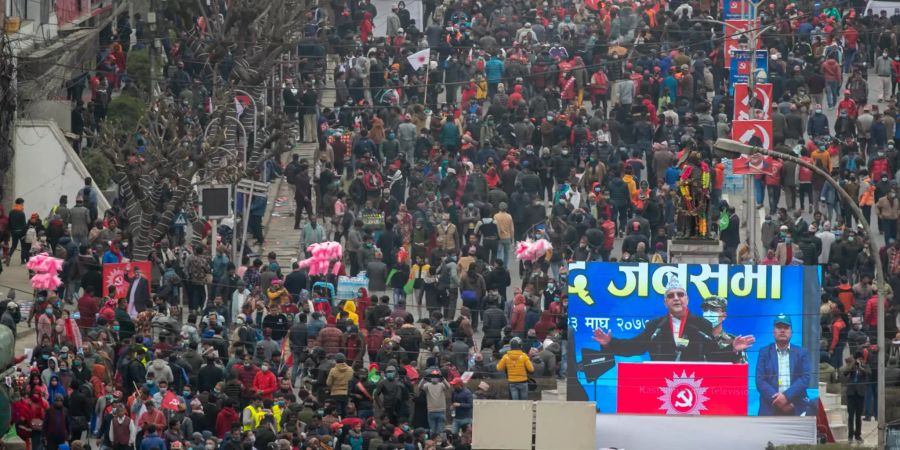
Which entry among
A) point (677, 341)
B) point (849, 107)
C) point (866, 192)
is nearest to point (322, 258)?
point (677, 341)

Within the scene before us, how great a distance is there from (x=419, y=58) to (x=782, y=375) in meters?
20.6

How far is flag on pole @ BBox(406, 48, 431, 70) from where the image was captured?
57.6 m

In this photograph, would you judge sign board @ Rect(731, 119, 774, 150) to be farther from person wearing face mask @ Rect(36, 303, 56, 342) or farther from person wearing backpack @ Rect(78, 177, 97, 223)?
person wearing face mask @ Rect(36, 303, 56, 342)

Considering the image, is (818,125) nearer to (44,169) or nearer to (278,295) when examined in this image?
(278,295)

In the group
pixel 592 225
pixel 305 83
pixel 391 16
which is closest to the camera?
pixel 592 225

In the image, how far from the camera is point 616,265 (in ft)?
129

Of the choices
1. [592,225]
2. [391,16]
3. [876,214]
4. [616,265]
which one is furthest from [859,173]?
[391,16]

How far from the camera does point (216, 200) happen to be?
43.9 metres

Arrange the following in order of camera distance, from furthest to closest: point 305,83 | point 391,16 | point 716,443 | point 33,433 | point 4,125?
point 391,16, point 305,83, point 4,125, point 716,443, point 33,433

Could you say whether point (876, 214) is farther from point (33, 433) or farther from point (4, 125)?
point (33, 433)

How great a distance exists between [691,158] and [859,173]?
844cm

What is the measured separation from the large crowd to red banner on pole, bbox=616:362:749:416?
1.44 m

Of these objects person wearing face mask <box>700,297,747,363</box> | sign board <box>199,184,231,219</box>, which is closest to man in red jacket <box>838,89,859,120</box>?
person wearing face mask <box>700,297,747,363</box>

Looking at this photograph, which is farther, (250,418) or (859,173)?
(859,173)
